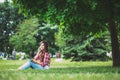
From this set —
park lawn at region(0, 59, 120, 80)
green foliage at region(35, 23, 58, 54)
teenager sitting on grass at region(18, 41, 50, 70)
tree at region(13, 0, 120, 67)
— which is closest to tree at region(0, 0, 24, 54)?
green foliage at region(35, 23, 58, 54)

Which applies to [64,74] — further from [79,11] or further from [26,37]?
[26,37]

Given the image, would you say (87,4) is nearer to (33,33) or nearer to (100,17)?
(100,17)

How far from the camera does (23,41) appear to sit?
66188 mm

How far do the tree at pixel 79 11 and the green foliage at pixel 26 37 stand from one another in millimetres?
43561

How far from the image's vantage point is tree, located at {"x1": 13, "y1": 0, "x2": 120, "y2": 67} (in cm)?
1884

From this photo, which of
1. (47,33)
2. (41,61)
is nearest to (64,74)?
(41,61)

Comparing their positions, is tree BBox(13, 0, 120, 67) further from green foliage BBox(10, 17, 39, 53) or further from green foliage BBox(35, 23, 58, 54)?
green foliage BBox(35, 23, 58, 54)

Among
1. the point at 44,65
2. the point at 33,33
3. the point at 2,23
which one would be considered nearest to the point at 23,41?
the point at 33,33

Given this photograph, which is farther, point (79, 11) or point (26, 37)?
point (26, 37)

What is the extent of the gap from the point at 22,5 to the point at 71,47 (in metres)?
20.1

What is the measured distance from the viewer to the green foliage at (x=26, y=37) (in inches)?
2617

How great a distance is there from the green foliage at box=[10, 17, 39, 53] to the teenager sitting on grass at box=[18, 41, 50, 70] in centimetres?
4717

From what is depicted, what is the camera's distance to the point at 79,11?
61.9 ft

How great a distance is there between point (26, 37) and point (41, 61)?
47686 millimetres
